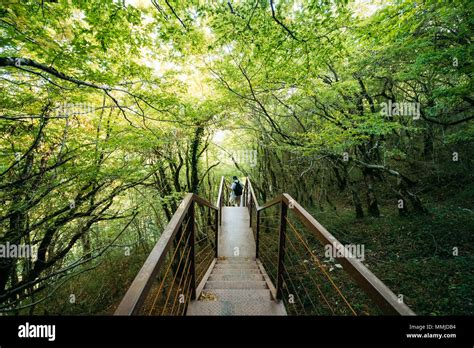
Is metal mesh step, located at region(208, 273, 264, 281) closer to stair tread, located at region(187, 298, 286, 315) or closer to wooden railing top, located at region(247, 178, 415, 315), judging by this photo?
stair tread, located at region(187, 298, 286, 315)

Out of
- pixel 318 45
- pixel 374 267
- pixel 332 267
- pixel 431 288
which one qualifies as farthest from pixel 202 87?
pixel 431 288

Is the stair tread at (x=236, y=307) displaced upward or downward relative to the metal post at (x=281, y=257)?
downward

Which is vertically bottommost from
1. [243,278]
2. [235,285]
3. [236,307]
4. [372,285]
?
[243,278]

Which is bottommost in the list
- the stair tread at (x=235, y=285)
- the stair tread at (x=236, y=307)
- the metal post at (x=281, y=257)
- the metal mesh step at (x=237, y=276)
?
the metal mesh step at (x=237, y=276)

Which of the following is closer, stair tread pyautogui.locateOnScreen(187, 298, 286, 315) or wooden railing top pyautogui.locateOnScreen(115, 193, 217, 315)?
wooden railing top pyautogui.locateOnScreen(115, 193, 217, 315)

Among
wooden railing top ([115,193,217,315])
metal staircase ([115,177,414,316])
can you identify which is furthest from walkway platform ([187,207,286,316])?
wooden railing top ([115,193,217,315])

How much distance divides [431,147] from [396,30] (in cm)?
845

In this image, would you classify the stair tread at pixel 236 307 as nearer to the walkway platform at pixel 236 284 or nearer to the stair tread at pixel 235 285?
the walkway platform at pixel 236 284

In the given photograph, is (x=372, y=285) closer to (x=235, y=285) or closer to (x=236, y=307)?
(x=236, y=307)

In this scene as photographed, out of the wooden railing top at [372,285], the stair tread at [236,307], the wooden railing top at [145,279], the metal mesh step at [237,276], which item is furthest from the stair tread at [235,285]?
the wooden railing top at [372,285]

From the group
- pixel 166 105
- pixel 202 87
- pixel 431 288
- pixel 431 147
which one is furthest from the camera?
pixel 431 147

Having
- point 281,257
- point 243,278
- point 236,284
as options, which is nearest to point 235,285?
point 236,284

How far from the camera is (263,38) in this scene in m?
3.28
